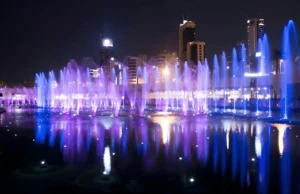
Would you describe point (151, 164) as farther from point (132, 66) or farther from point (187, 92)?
point (132, 66)

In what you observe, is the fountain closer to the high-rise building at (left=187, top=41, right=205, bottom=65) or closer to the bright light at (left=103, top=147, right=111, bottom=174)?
the bright light at (left=103, top=147, right=111, bottom=174)

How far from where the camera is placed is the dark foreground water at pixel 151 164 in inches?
307

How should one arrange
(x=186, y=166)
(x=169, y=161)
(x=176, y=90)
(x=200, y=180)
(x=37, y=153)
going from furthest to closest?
(x=176, y=90), (x=37, y=153), (x=169, y=161), (x=186, y=166), (x=200, y=180)

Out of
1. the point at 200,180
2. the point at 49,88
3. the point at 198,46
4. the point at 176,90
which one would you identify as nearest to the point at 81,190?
the point at 200,180

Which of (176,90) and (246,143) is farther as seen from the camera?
(176,90)

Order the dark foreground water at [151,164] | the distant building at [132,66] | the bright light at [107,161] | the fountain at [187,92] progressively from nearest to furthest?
1. the dark foreground water at [151,164]
2. the bright light at [107,161]
3. the fountain at [187,92]
4. the distant building at [132,66]

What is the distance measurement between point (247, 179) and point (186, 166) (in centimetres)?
194

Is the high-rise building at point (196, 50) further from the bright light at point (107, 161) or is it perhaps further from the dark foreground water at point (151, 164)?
the bright light at point (107, 161)

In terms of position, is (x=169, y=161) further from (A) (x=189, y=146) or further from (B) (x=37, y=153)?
(B) (x=37, y=153)

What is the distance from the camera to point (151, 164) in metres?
10.0

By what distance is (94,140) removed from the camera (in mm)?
14969

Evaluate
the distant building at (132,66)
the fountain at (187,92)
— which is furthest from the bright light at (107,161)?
the distant building at (132,66)

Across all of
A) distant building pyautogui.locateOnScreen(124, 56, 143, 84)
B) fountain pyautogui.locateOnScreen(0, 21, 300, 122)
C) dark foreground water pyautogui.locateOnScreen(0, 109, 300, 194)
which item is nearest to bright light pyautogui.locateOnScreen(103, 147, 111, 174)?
dark foreground water pyautogui.locateOnScreen(0, 109, 300, 194)

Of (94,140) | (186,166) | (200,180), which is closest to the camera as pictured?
(200,180)
